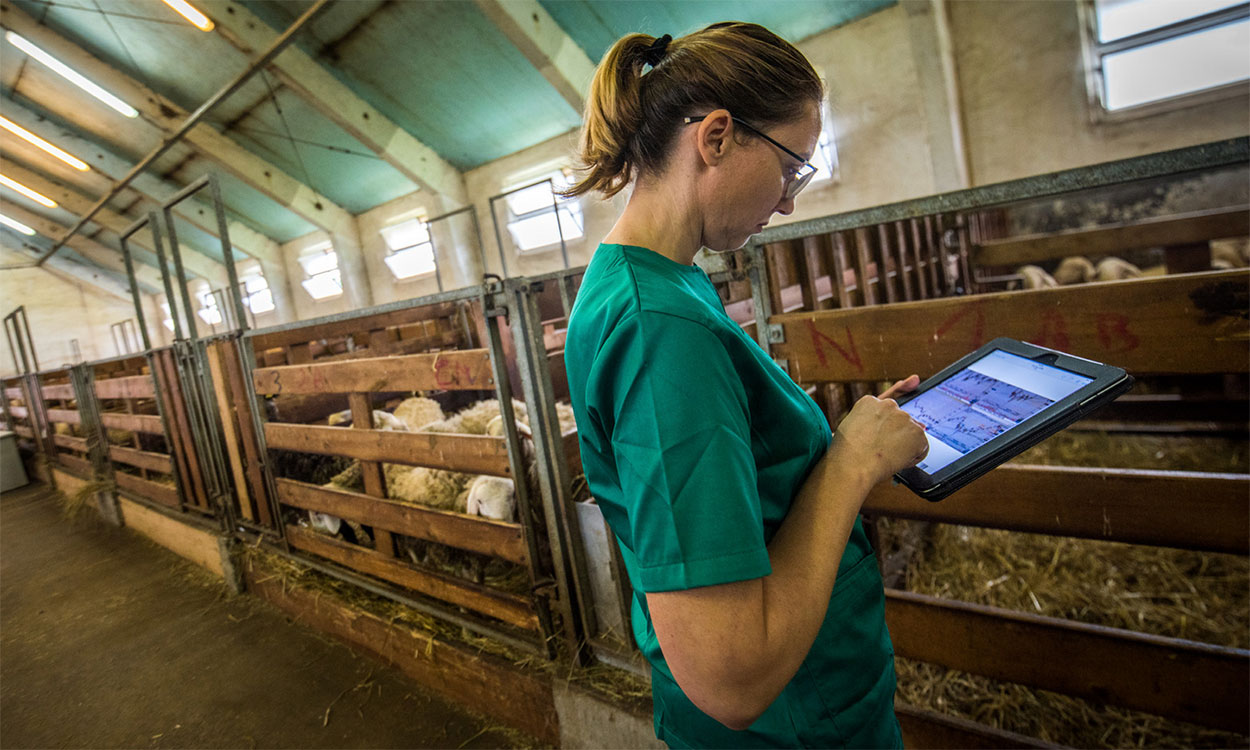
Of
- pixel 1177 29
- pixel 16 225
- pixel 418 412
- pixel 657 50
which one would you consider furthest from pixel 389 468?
pixel 16 225

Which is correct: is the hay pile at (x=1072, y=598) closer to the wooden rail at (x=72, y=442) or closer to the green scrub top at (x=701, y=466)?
the green scrub top at (x=701, y=466)

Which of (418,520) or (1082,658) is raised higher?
(418,520)

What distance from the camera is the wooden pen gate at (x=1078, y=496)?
1.29m

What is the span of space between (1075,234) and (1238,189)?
12.3ft

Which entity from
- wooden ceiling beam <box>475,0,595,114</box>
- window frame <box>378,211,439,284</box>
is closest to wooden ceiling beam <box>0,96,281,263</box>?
window frame <box>378,211,439,284</box>

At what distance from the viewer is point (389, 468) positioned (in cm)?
328

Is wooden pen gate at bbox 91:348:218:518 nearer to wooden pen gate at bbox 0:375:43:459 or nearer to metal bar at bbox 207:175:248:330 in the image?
metal bar at bbox 207:175:248:330

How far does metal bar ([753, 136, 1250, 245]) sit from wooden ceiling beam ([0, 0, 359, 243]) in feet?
44.4

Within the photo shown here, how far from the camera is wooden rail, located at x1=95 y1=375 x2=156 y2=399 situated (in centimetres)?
534

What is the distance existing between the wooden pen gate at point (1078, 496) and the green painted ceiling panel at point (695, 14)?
693 cm

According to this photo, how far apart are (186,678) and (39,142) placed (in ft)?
49.1

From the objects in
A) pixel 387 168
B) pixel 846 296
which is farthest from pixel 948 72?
pixel 387 168

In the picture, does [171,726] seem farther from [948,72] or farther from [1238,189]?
[1238,189]

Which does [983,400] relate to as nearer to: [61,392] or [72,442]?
[72,442]
